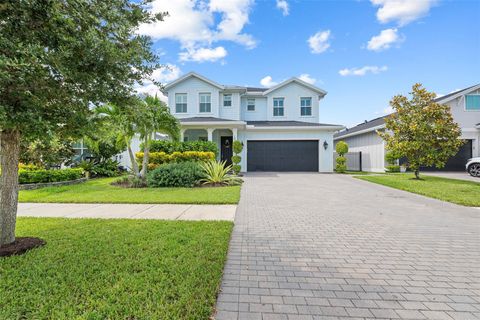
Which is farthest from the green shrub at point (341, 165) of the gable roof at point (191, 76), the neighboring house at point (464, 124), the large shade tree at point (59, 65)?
the large shade tree at point (59, 65)

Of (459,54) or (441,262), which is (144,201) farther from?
(459,54)

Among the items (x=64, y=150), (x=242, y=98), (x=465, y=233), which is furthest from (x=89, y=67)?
(x=242, y=98)

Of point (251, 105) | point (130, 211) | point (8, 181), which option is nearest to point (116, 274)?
point (8, 181)

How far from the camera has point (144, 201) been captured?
716cm

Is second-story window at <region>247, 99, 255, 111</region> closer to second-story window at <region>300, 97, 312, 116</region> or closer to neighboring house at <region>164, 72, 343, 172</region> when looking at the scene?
neighboring house at <region>164, 72, 343, 172</region>

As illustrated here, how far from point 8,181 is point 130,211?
2.91 metres

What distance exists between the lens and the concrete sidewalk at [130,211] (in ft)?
18.3

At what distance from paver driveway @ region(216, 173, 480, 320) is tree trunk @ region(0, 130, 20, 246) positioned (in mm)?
3399

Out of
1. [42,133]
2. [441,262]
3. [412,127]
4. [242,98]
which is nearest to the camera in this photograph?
[42,133]

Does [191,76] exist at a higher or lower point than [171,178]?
higher

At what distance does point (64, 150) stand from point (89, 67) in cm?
1288

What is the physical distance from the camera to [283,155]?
18.0 m

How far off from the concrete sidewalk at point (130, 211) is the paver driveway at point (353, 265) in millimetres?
691

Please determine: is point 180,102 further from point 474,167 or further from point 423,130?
point 474,167
